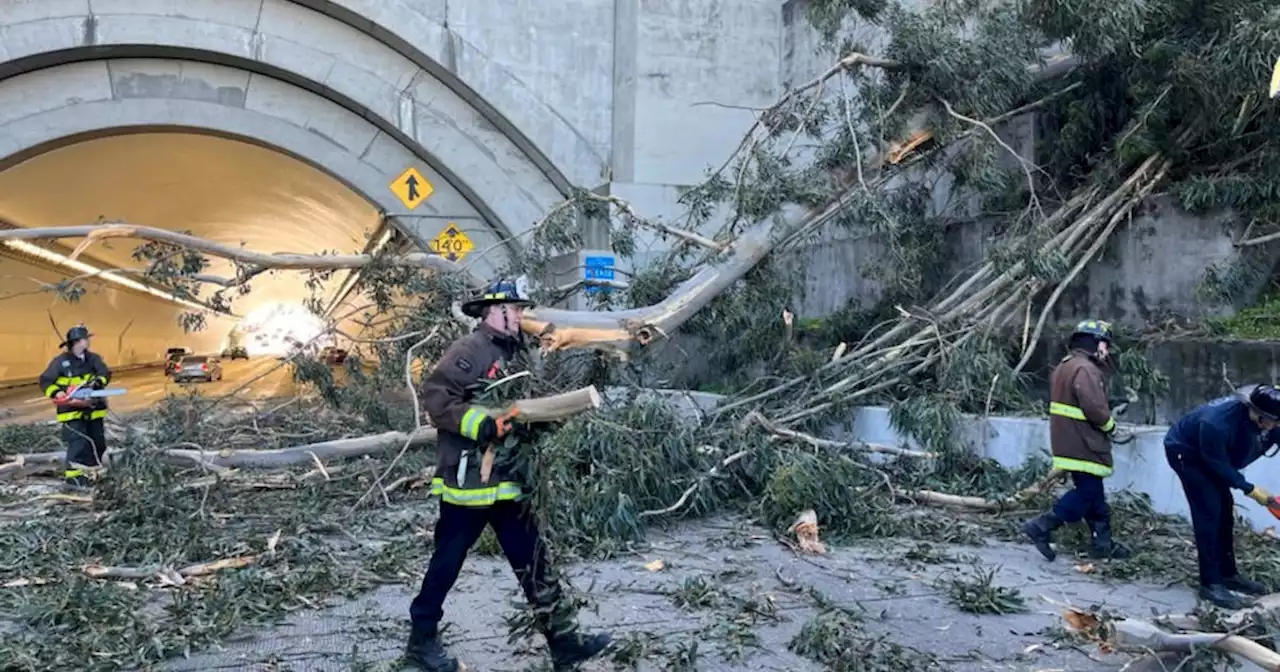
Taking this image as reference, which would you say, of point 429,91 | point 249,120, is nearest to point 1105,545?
point 429,91

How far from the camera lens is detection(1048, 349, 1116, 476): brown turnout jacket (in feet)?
18.4

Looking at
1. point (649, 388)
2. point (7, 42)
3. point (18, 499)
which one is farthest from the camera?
point (7, 42)

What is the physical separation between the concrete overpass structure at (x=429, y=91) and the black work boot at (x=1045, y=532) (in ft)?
26.1

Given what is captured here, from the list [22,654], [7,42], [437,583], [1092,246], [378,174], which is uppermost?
[7,42]

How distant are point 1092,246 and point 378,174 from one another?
9646 mm

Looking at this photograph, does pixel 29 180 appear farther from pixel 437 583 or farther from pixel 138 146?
pixel 437 583

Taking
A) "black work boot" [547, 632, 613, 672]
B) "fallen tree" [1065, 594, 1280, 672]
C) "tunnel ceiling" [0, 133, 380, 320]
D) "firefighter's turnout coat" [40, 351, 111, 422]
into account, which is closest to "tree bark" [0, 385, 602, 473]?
"firefighter's turnout coat" [40, 351, 111, 422]

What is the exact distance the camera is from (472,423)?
149 inches

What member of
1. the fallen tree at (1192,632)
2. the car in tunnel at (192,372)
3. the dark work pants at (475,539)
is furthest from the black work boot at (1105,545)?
the car in tunnel at (192,372)

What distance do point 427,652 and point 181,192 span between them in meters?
17.7

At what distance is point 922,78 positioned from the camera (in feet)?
28.9

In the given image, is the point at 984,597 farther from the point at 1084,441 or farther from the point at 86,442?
the point at 86,442

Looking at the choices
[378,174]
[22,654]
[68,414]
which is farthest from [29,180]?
[22,654]

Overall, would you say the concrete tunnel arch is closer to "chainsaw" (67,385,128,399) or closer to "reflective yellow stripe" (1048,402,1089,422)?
"chainsaw" (67,385,128,399)
